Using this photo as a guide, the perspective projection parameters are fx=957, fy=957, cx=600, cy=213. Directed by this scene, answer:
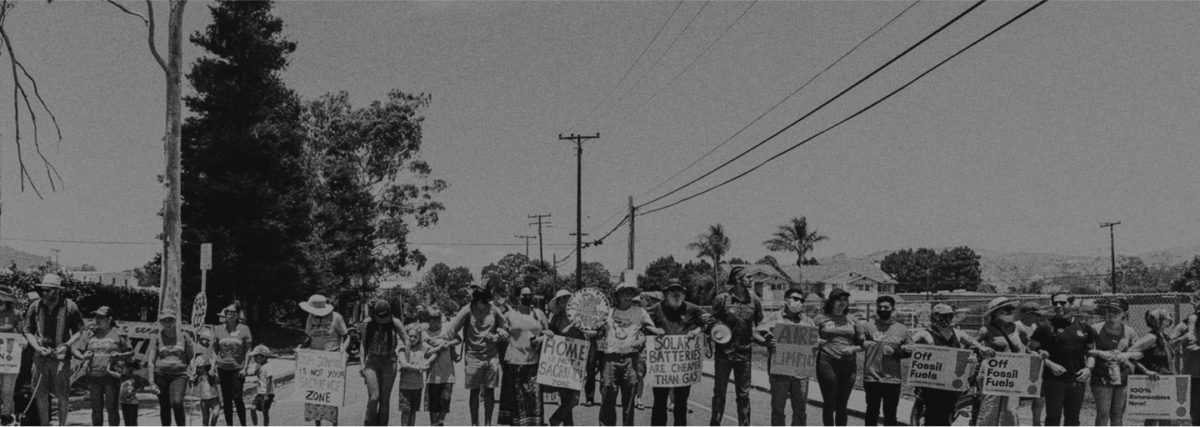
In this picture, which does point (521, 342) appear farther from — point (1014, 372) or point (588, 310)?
point (1014, 372)

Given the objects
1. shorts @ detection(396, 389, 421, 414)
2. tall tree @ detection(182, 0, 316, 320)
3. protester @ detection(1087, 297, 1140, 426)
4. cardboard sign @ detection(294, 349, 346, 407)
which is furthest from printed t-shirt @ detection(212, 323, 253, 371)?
tall tree @ detection(182, 0, 316, 320)

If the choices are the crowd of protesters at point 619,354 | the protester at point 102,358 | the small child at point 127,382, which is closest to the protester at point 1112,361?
the crowd of protesters at point 619,354

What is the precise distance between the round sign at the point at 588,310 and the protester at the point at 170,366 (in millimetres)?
4121

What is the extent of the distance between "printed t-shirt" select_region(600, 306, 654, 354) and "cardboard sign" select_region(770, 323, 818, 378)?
135 centimetres

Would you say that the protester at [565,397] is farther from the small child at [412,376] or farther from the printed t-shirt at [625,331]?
the small child at [412,376]

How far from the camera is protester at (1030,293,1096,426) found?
373 inches

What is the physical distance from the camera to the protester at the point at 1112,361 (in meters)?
9.81

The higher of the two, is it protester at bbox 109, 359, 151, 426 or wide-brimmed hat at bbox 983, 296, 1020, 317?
wide-brimmed hat at bbox 983, 296, 1020, 317

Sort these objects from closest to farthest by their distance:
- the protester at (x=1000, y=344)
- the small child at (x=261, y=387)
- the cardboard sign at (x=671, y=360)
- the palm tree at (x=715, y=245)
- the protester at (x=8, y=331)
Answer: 1. the protester at (x=1000, y=344)
2. the cardboard sign at (x=671, y=360)
3. the protester at (x=8, y=331)
4. the small child at (x=261, y=387)
5. the palm tree at (x=715, y=245)

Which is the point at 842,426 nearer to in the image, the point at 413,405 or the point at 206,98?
the point at 413,405

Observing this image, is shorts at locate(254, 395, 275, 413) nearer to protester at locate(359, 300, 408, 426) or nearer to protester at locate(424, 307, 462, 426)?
protester at locate(359, 300, 408, 426)

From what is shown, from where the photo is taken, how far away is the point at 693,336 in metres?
9.77

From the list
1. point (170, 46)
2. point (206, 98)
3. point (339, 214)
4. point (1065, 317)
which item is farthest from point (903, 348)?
point (339, 214)

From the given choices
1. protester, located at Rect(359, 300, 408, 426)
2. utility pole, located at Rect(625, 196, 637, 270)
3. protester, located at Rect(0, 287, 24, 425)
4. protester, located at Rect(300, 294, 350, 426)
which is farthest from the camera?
utility pole, located at Rect(625, 196, 637, 270)
